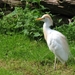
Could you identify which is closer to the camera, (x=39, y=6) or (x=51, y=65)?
(x=51, y=65)

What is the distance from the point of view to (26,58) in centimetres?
760

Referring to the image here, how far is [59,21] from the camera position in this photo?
8891 mm

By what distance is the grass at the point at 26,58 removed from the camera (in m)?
7.03

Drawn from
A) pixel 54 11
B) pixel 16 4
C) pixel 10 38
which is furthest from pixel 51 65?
pixel 16 4

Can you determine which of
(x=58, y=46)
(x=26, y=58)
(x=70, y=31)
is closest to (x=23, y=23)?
(x=70, y=31)

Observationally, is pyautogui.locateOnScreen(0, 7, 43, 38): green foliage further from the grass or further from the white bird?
the white bird

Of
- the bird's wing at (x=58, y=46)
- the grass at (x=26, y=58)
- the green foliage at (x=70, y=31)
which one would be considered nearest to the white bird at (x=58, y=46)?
the bird's wing at (x=58, y=46)

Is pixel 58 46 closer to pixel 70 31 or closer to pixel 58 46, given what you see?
pixel 58 46

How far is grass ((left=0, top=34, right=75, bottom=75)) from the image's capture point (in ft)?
23.1

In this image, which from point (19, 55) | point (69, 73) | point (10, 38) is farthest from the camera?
point (10, 38)

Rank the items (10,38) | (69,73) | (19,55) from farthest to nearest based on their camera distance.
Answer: (10,38) → (19,55) → (69,73)

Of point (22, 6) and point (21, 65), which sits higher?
point (22, 6)

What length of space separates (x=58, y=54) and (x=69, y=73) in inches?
17.0

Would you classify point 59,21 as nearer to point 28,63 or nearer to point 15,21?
point 15,21
